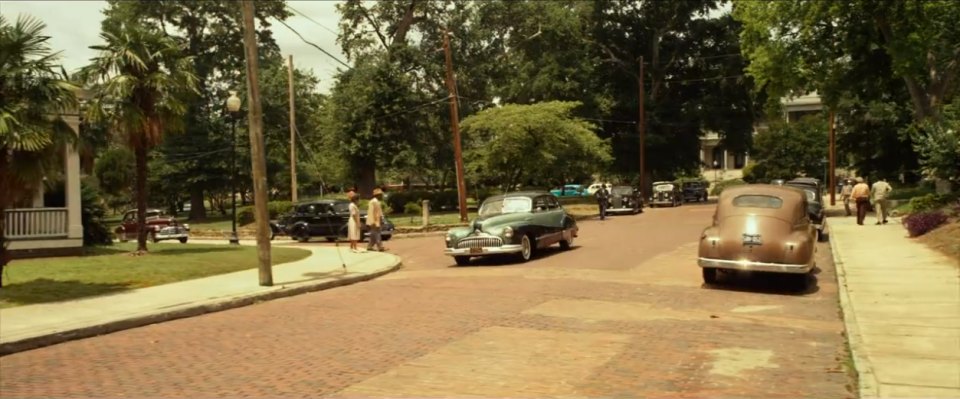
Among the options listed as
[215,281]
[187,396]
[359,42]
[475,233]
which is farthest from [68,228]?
[359,42]

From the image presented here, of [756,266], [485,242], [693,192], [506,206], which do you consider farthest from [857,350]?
[693,192]

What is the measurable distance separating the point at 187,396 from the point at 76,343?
154 inches

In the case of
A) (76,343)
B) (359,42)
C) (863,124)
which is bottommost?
(76,343)

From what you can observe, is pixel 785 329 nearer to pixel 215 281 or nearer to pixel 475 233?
pixel 475 233

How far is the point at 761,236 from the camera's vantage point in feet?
42.3

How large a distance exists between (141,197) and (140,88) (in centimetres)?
306

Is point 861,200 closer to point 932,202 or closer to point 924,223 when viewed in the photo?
point 932,202

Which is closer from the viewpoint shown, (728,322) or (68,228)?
(728,322)

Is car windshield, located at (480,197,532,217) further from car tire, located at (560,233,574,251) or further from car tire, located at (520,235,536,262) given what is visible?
car tire, located at (560,233,574,251)

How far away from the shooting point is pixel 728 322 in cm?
1004

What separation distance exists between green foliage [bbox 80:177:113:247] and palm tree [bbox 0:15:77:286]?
1039 cm

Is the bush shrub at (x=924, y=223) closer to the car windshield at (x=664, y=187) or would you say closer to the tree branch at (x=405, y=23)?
the car windshield at (x=664, y=187)

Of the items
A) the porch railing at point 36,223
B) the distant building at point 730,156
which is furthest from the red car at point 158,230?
the distant building at point 730,156

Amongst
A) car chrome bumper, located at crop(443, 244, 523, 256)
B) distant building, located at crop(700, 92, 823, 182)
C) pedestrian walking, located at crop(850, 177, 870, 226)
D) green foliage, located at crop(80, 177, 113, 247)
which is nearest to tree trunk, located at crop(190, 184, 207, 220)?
green foliage, located at crop(80, 177, 113, 247)
